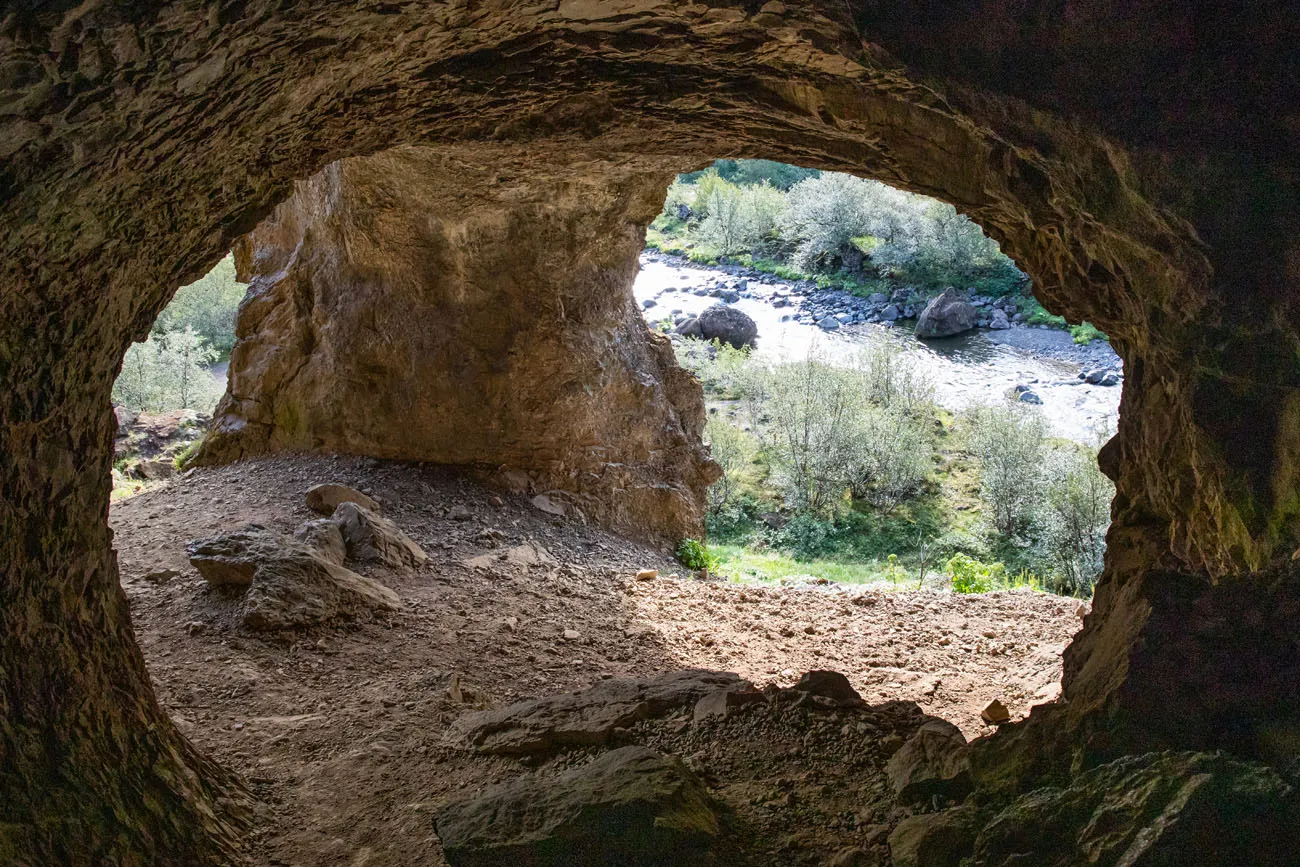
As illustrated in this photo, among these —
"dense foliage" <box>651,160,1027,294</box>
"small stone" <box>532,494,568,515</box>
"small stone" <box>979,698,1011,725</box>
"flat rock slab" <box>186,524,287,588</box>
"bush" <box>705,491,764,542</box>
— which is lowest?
"bush" <box>705,491,764,542</box>

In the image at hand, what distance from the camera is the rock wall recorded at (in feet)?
25.7

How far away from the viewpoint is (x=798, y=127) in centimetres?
411

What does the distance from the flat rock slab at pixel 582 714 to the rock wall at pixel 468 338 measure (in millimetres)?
4189

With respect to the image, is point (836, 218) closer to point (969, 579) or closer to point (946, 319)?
point (946, 319)

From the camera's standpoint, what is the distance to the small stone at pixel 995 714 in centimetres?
485

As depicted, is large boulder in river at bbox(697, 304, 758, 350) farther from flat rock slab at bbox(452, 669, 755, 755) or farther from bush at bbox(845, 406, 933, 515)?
flat rock slab at bbox(452, 669, 755, 755)

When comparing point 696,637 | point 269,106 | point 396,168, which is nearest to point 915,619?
point 696,637

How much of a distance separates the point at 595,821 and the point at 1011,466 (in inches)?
857

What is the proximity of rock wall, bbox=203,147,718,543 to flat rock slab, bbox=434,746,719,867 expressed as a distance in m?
5.07

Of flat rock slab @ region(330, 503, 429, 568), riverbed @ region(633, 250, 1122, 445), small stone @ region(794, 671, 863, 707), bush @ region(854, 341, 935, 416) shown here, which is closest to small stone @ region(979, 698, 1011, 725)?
small stone @ region(794, 671, 863, 707)

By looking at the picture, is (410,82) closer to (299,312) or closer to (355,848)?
(355,848)

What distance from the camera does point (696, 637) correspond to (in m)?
6.37

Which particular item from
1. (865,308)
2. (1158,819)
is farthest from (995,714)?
(865,308)

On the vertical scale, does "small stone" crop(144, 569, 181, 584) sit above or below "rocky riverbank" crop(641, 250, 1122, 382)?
below
